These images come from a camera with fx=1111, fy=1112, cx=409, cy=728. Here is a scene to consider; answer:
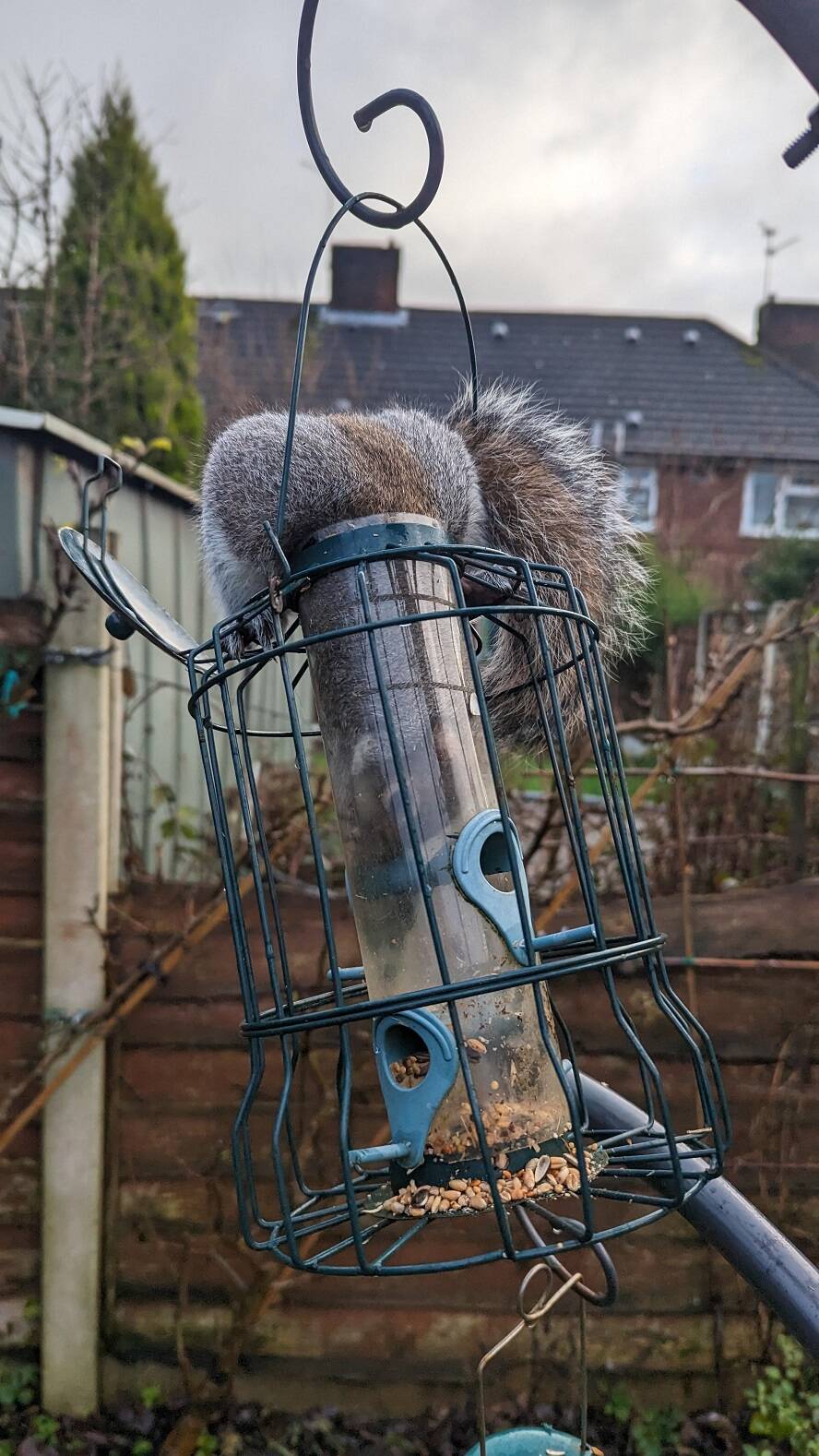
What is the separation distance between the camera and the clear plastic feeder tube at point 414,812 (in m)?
0.93

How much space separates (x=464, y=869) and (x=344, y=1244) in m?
0.29

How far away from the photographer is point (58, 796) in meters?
2.54

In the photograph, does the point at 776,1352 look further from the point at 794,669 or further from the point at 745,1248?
the point at 745,1248

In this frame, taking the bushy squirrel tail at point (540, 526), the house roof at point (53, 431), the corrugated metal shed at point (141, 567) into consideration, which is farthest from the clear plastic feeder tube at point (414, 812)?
the house roof at point (53, 431)

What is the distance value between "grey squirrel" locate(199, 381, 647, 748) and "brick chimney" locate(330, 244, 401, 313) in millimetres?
13373

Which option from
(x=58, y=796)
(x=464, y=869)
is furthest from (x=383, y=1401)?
A: (x=464, y=869)

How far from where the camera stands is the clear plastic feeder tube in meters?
0.93

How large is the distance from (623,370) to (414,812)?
47.9ft

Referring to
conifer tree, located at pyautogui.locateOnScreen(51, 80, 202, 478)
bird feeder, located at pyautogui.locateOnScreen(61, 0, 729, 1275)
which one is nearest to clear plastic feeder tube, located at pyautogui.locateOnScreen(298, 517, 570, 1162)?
bird feeder, located at pyautogui.locateOnScreen(61, 0, 729, 1275)

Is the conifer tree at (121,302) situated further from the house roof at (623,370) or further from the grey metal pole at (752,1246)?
the house roof at (623,370)

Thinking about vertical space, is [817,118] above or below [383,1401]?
above

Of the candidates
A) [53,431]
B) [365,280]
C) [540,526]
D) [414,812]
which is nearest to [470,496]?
[540,526]

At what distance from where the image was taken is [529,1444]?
1.07m

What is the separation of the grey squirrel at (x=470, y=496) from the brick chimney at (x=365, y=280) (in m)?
13.4
